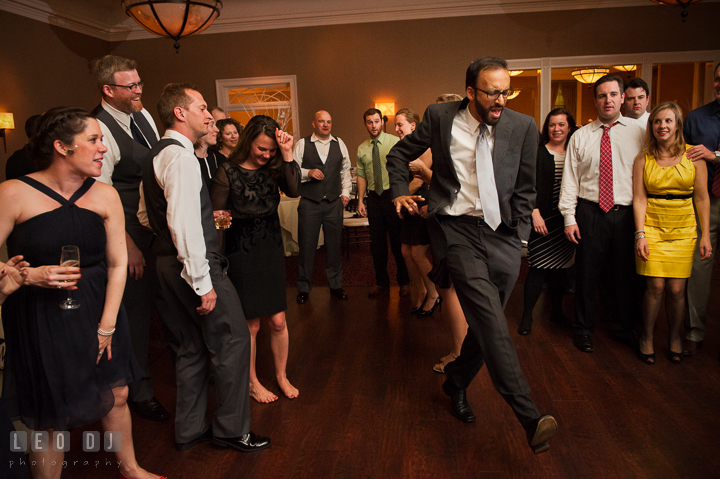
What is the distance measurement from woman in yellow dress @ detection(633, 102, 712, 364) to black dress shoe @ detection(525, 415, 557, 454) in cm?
150

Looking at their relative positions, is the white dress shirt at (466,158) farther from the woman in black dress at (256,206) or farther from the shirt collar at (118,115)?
the shirt collar at (118,115)

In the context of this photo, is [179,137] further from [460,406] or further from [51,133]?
[460,406]

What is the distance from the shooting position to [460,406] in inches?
101

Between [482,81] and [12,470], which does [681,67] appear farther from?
[12,470]

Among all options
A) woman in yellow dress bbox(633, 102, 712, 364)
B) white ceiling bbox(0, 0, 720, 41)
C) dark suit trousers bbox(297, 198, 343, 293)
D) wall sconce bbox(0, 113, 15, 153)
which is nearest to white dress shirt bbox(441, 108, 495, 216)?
woman in yellow dress bbox(633, 102, 712, 364)

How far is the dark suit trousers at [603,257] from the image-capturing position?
127 inches

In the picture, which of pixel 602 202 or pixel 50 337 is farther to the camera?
pixel 602 202

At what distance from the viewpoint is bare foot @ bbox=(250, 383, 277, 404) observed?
280cm

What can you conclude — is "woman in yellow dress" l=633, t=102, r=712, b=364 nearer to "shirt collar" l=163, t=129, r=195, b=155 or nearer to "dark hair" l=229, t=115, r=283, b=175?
"dark hair" l=229, t=115, r=283, b=175

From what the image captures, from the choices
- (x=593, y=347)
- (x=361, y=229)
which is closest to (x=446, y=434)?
(x=593, y=347)

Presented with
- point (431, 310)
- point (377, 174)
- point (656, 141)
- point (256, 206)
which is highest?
point (656, 141)

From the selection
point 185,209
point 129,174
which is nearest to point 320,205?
point 129,174

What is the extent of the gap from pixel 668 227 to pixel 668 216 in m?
0.07

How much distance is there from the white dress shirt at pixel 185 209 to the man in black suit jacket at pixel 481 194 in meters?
0.88
